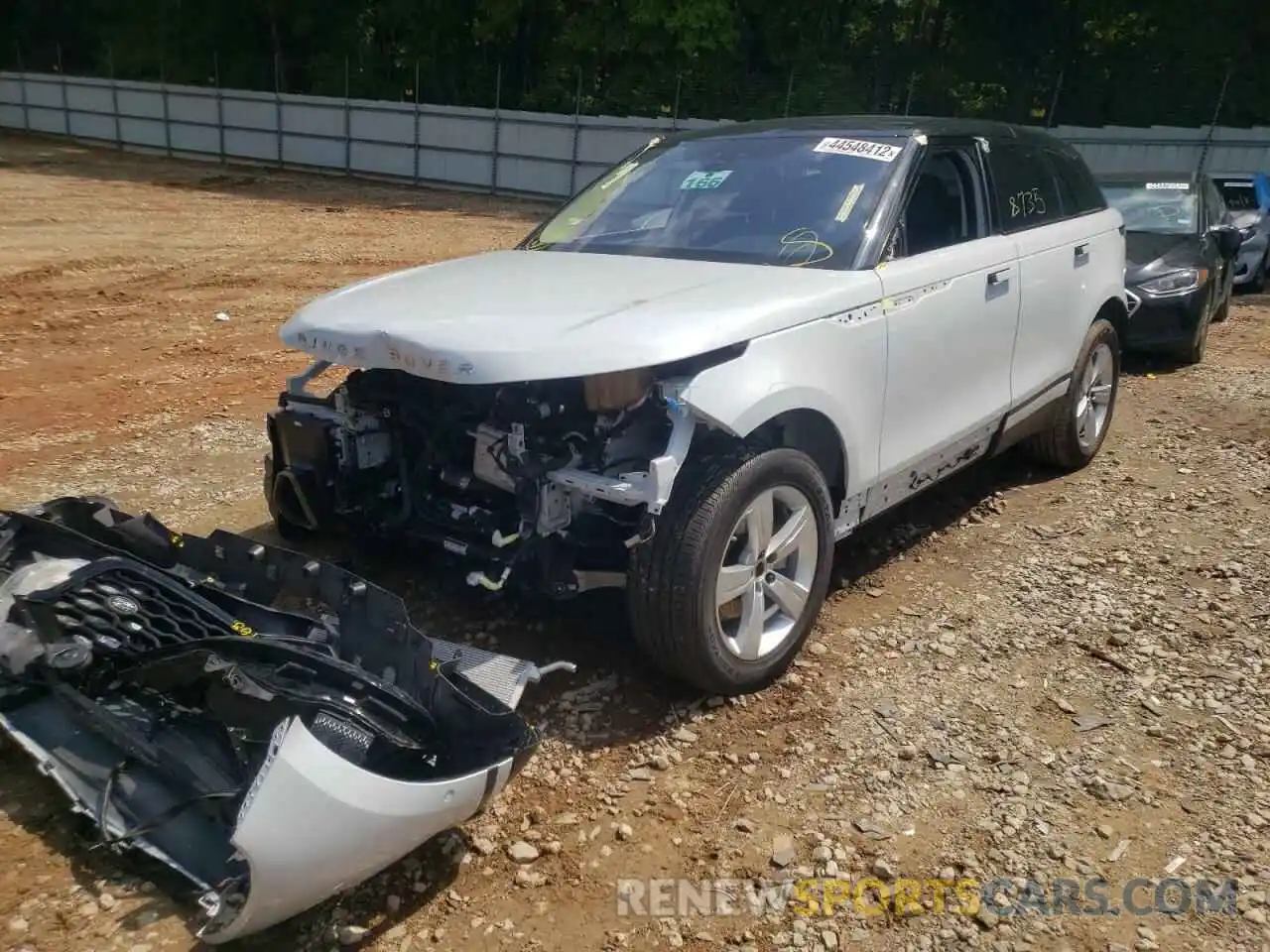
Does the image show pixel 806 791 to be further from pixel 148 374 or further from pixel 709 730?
pixel 148 374

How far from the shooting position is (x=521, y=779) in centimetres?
298

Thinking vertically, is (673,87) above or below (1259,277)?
above

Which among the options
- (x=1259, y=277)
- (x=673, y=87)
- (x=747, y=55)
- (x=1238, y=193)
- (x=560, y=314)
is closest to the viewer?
(x=560, y=314)

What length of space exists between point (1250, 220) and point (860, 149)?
10952 millimetres

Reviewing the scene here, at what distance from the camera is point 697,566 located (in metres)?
2.93

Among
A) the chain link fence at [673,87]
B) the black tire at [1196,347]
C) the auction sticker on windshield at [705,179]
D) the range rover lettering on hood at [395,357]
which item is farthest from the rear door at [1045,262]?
the chain link fence at [673,87]

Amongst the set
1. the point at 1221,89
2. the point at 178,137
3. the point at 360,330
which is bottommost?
the point at 178,137

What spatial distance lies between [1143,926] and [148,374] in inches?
268

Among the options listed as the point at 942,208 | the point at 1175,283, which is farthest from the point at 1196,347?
the point at 942,208

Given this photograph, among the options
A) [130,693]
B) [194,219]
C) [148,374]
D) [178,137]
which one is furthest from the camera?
[178,137]

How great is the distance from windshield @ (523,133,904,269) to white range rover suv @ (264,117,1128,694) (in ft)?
0.04

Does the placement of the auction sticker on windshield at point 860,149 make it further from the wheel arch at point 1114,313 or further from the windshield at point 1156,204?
the windshield at point 1156,204

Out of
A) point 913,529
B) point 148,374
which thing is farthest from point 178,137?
point 913,529

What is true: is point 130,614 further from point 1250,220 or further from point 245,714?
point 1250,220
